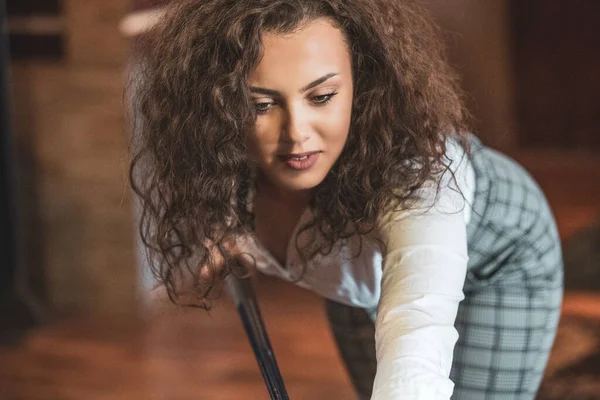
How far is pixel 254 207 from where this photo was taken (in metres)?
1.74

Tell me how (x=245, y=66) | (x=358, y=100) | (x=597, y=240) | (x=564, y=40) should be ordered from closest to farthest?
(x=245, y=66) → (x=358, y=100) → (x=597, y=240) → (x=564, y=40)

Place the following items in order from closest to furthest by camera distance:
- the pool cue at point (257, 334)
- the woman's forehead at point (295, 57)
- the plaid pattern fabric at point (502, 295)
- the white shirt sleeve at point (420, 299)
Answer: the white shirt sleeve at point (420, 299) < the woman's forehead at point (295, 57) < the pool cue at point (257, 334) < the plaid pattern fabric at point (502, 295)

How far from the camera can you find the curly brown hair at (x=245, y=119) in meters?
1.43

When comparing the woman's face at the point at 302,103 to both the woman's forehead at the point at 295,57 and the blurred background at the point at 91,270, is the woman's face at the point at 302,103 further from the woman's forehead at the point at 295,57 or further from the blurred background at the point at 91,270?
the blurred background at the point at 91,270

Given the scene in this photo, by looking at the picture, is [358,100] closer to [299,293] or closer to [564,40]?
[299,293]

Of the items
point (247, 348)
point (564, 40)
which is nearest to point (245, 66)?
point (247, 348)

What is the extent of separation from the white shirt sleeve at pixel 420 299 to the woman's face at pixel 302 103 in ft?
0.52

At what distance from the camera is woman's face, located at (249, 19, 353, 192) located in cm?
139

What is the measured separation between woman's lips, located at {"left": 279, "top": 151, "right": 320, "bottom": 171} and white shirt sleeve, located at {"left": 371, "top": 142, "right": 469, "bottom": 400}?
0.15 meters

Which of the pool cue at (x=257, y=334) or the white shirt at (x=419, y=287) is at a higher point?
the white shirt at (x=419, y=287)

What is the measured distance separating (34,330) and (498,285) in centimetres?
291

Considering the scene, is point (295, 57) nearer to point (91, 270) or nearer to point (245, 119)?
point (245, 119)

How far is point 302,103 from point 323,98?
0.15 ft

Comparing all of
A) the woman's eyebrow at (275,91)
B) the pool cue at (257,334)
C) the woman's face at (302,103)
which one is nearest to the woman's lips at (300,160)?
the woman's face at (302,103)
